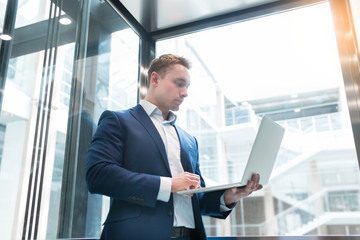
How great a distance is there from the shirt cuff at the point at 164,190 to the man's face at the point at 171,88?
1.40 feet

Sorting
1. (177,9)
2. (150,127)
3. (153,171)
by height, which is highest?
(177,9)

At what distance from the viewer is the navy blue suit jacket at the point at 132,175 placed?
3.21ft

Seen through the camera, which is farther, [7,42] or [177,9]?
[177,9]

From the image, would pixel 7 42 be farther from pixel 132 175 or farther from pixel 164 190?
pixel 164 190

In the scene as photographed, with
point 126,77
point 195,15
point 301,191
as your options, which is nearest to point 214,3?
point 195,15

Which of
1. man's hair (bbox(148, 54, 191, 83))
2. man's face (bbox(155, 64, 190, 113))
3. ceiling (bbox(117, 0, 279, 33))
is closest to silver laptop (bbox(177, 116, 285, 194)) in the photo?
man's face (bbox(155, 64, 190, 113))

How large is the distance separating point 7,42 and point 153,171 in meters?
0.72

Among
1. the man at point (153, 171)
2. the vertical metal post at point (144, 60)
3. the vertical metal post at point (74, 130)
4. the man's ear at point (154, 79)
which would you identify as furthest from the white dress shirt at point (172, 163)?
the vertical metal post at point (144, 60)

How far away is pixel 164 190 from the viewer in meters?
1.00

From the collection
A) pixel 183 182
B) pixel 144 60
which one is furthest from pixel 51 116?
pixel 144 60

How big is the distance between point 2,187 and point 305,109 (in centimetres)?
198

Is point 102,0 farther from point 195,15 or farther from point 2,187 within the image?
point 2,187

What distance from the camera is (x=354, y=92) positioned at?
5.41 feet

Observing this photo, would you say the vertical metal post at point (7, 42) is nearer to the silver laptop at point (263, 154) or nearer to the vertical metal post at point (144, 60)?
the silver laptop at point (263, 154)
